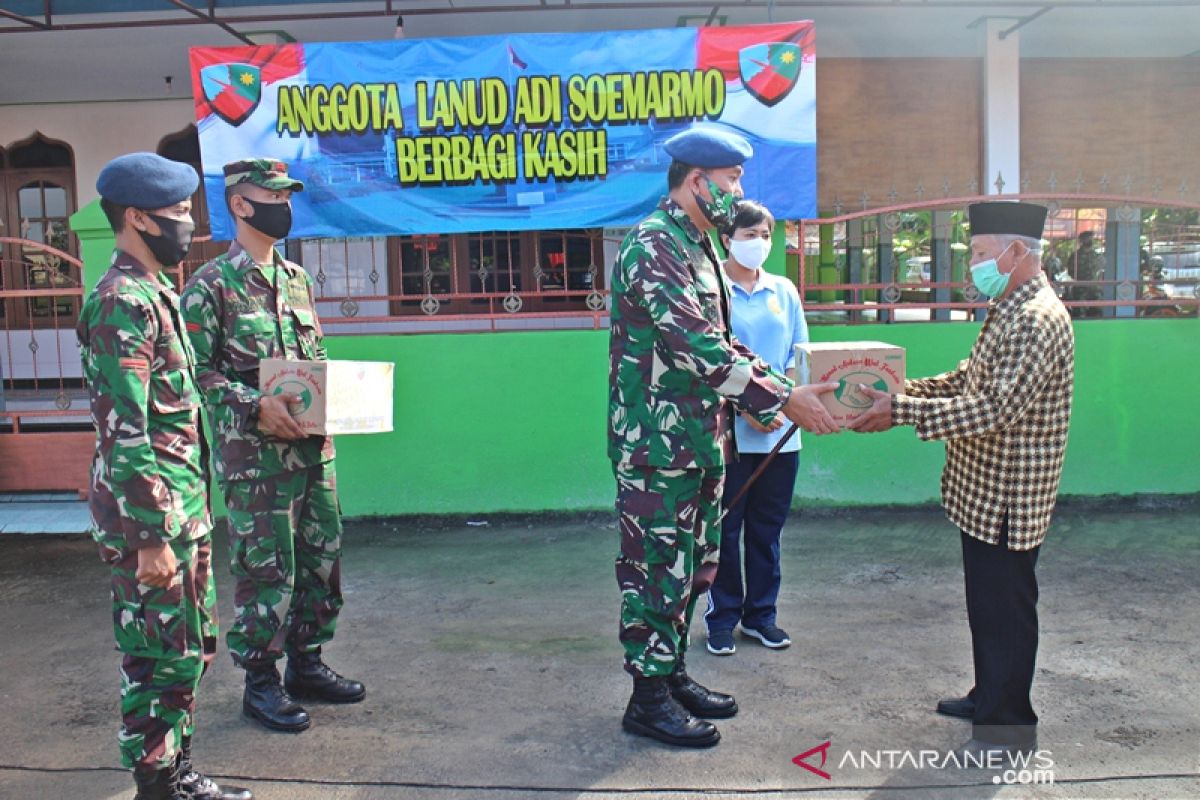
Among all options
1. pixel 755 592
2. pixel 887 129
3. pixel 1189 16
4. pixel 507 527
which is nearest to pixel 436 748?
pixel 755 592

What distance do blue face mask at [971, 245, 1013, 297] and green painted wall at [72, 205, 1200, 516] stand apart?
2982 mm

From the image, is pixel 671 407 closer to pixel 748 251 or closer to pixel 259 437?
pixel 748 251

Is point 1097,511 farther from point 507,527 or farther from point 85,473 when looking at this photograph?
point 85,473

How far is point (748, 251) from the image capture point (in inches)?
149

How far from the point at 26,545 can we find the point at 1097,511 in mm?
6472

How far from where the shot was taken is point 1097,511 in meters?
5.95

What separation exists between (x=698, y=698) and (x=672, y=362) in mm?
1158

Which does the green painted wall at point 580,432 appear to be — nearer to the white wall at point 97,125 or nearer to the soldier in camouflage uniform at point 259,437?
the soldier in camouflage uniform at point 259,437

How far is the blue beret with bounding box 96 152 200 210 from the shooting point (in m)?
2.62

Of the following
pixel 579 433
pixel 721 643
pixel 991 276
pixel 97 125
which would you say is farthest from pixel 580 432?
pixel 97 125

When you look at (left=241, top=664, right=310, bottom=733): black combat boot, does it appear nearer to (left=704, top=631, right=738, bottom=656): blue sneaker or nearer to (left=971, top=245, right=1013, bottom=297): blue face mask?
(left=704, top=631, right=738, bottom=656): blue sneaker

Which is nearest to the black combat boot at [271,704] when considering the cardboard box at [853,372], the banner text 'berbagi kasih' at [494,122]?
the cardboard box at [853,372]

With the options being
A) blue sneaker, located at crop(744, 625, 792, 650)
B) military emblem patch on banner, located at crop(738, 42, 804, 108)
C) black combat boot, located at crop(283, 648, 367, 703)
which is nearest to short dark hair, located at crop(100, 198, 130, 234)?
black combat boot, located at crop(283, 648, 367, 703)

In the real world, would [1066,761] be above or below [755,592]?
below
